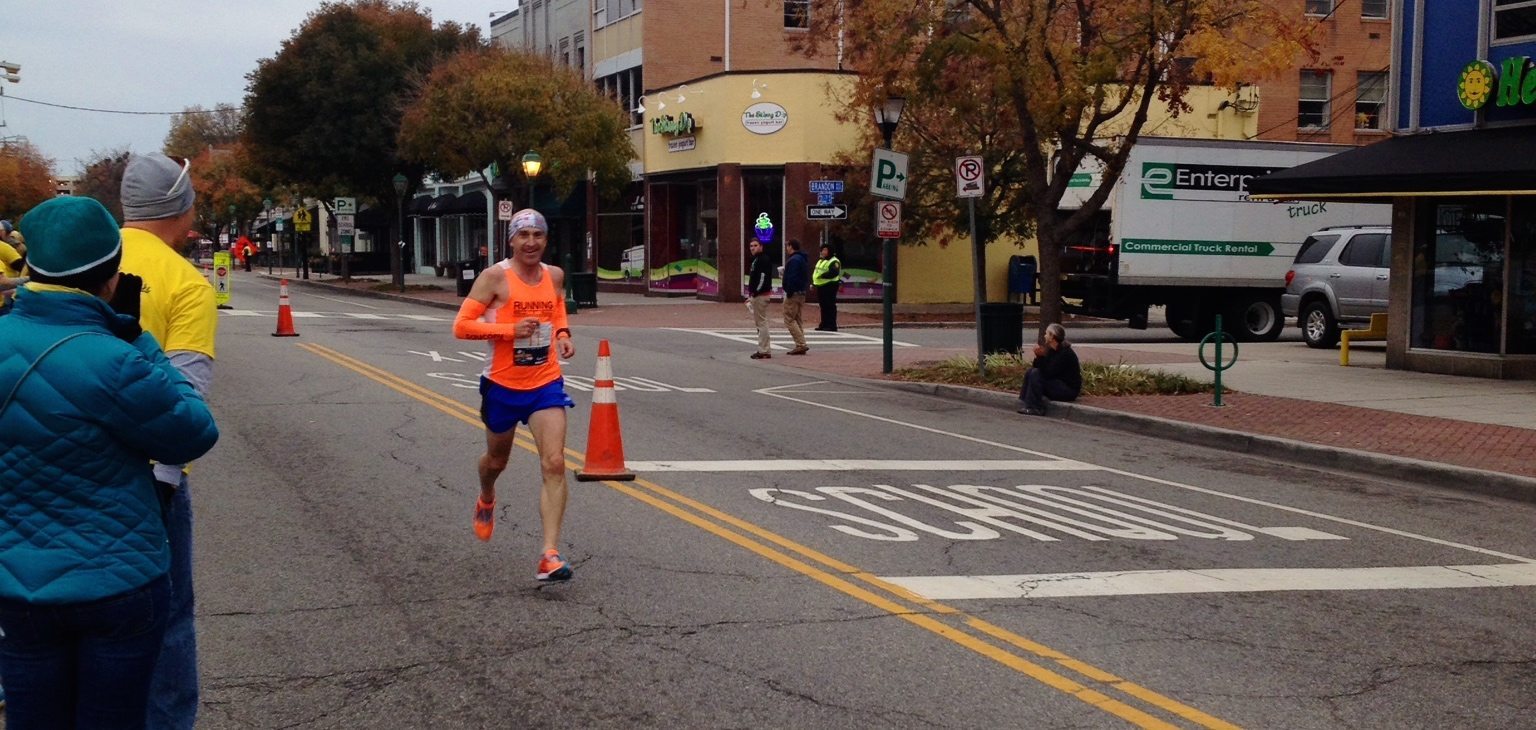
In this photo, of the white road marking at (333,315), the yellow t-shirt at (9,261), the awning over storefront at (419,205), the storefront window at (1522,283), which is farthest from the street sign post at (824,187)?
the awning over storefront at (419,205)

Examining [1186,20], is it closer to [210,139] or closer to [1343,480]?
[1343,480]

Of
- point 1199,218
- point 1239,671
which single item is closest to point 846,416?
point 1239,671

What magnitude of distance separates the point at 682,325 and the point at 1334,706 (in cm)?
2508

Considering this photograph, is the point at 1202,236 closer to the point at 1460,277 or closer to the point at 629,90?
the point at 1460,277

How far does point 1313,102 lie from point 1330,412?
2954 centimetres

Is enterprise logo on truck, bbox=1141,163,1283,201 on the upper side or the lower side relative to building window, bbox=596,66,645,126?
lower

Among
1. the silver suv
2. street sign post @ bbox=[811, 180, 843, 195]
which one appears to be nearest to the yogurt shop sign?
street sign post @ bbox=[811, 180, 843, 195]

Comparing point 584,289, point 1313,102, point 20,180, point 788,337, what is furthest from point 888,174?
point 20,180

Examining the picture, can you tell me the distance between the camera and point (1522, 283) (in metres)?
17.2

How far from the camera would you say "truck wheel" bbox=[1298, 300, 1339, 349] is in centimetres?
2409

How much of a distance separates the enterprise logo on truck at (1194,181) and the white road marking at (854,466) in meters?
14.6

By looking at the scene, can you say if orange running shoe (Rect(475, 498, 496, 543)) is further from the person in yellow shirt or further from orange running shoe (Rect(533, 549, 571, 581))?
the person in yellow shirt

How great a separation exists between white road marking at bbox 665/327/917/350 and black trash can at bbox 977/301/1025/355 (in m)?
5.81

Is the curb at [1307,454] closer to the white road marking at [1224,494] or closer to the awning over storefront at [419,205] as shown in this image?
the white road marking at [1224,494]
